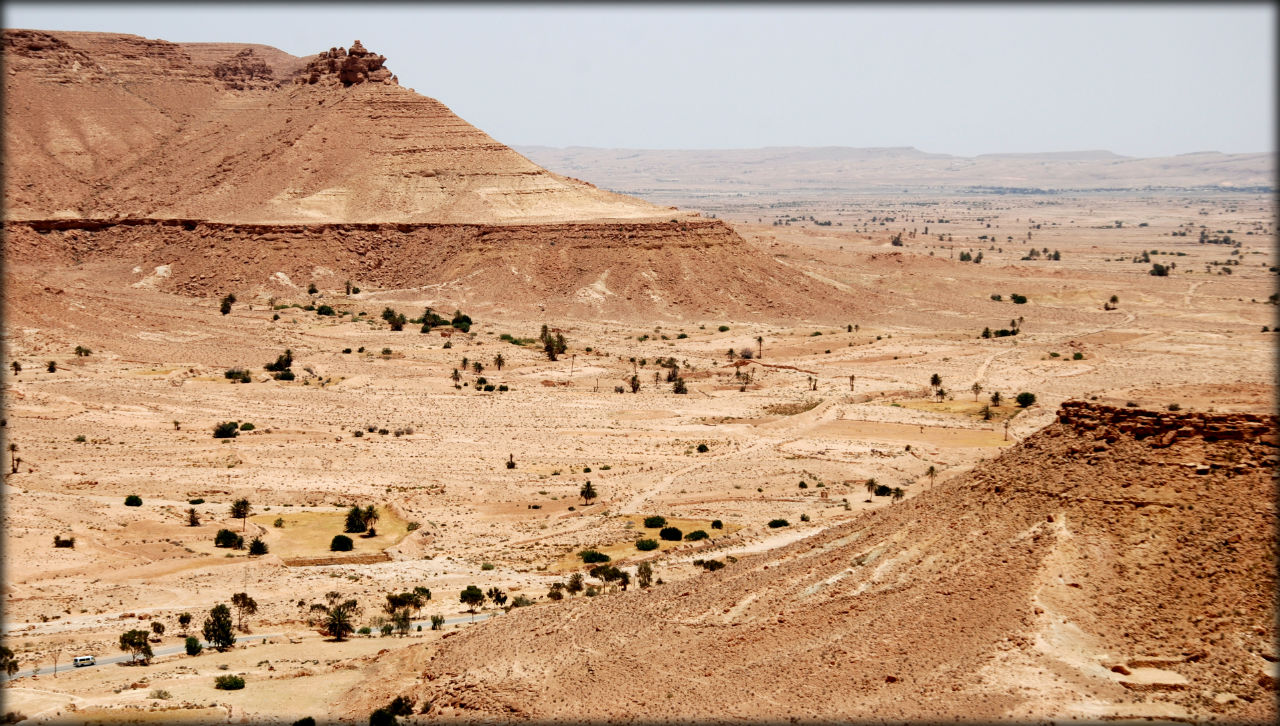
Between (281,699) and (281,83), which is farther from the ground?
(281,83)

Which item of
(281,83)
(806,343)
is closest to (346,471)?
(806,343)

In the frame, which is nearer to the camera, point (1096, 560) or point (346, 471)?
point (1096, 560)

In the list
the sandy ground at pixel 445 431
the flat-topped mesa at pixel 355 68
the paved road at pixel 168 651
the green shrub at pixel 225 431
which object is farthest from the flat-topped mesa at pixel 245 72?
the paved road at pixel 168 651

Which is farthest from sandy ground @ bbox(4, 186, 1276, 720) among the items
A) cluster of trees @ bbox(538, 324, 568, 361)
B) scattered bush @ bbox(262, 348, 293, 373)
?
scattered bush @ bbox(262, 348, 293, 373)

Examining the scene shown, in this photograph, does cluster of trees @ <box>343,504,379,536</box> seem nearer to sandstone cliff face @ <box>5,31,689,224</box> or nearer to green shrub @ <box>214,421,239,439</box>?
green shrub @ <box>214,421,239,439</box>

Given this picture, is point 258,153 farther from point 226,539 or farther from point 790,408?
point 226,539

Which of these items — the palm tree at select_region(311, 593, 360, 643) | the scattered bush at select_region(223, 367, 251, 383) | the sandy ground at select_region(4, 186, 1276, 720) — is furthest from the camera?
the scattered bush at select_region(223, 367, 251, 383)

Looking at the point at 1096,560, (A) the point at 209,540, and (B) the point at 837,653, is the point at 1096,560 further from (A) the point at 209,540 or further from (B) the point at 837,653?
(A) the point at 209,540
